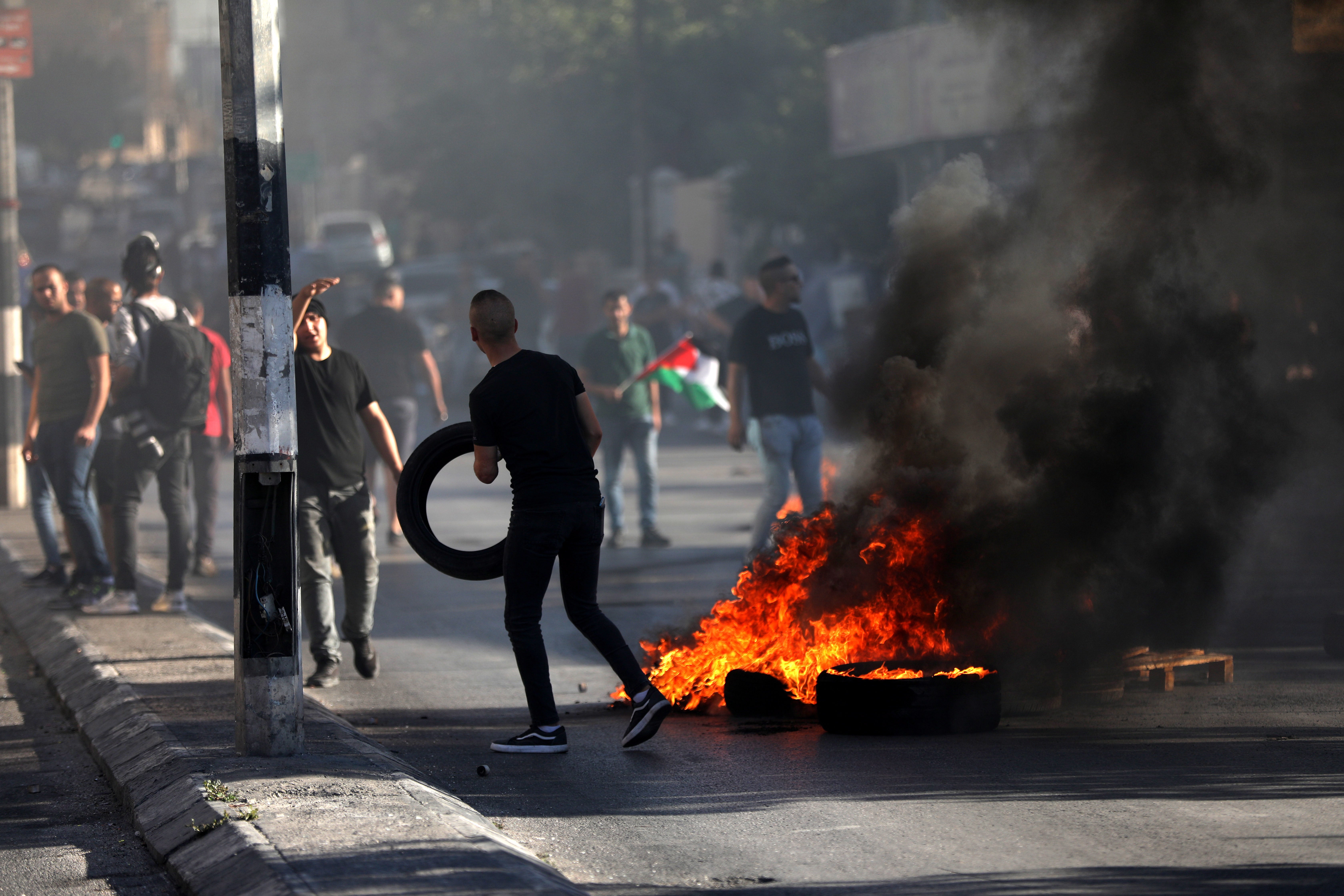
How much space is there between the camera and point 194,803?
5.35 m

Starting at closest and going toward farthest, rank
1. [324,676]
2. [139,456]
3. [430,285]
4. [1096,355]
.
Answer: [1096,355]
[324,676]
[139,456]
[430,285]

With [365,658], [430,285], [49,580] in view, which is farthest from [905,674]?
[430,285]

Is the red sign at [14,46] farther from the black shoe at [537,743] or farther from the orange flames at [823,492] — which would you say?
the black shoe at [537,743]

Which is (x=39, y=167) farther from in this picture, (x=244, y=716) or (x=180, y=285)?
(x=244, y=716)

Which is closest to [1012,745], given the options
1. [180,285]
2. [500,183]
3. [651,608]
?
[651,608]

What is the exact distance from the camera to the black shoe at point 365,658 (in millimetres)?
8203

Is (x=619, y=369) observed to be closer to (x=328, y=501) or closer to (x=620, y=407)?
(x=620, y=407)

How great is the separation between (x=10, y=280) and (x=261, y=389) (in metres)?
11.3

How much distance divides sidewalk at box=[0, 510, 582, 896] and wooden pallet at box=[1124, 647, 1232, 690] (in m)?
3.24

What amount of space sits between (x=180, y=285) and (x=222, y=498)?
77.4ft

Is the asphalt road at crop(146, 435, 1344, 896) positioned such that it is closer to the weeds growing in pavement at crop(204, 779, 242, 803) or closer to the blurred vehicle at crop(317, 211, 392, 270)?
the weeds growing in pavement at crop(204, 779, 242, 803)

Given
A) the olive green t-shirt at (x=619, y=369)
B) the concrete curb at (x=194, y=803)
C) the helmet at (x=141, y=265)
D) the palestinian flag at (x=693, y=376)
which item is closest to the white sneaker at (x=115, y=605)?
the concrete curb at (x=194, y=803)

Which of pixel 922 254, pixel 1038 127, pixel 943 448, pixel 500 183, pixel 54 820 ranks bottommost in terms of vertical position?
pixel 54 820

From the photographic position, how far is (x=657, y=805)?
5.59m
